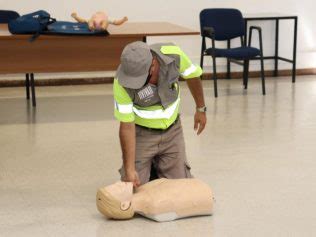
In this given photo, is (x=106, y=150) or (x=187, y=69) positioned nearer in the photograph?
(x=187, y=69)

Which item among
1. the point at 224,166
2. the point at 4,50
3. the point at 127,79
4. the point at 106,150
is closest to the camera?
the point at 127,79

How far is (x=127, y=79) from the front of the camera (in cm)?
328

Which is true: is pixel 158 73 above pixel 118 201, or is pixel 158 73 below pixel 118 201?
above

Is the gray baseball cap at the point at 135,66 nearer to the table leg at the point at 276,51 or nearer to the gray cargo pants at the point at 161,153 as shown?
the gray cargo pants at the point at 161,153

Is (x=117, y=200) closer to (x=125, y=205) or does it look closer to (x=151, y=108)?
(x=125, y=205)

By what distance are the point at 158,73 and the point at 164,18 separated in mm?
4184

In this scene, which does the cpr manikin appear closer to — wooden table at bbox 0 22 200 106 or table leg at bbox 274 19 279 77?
wooden table at bbox 0 22 200 106

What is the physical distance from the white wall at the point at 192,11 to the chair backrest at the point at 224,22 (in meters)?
0.55

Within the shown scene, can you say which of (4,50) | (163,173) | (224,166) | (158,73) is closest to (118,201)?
(163,173)

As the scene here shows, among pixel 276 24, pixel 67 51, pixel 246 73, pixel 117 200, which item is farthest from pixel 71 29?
pixel 276 24

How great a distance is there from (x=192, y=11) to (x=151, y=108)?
13.8ft

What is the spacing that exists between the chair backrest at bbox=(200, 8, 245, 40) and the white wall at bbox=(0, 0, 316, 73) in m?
0.55

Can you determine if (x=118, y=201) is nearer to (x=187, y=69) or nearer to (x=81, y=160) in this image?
(x=187, y=69)

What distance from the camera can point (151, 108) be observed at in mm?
3508
